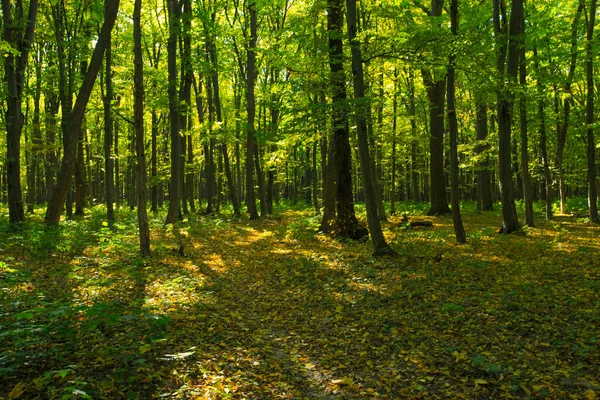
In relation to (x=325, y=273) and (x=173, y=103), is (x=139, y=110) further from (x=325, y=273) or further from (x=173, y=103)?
(x=325, y=273)

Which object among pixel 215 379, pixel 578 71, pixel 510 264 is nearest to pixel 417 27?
pixel 510 264

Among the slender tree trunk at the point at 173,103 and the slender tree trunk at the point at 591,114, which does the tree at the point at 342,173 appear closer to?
the slender tree trunk at the point at 173,103

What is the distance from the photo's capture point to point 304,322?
6.51 metres

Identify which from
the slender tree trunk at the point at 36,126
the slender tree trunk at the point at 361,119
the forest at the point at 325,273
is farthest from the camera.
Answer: the slender tree trunk at the point at 36,126

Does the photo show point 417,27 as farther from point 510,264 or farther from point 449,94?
point 510,264

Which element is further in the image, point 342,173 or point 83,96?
point 342,173

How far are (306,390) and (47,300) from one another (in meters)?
4.59

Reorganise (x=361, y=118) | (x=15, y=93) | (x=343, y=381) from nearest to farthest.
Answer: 1. (x=343, y=381)
2. (x=361, y=118)
3. (x=15, y=93)

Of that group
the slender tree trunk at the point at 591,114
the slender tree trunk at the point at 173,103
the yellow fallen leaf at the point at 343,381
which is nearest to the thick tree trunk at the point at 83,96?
the slender tree trunk at the point at 173,103

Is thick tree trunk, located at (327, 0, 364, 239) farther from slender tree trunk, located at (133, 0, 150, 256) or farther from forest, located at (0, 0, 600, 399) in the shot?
slender tree trunk, located at (133, 0, 150, 256)

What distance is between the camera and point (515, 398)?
4.04 metres

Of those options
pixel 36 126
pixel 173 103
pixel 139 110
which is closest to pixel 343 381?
pixel 139 110

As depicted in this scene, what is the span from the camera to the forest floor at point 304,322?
13.7 ft

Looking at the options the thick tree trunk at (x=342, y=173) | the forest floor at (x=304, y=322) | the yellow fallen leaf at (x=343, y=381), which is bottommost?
the yellow fallen leaf at (x=343, y=381)
